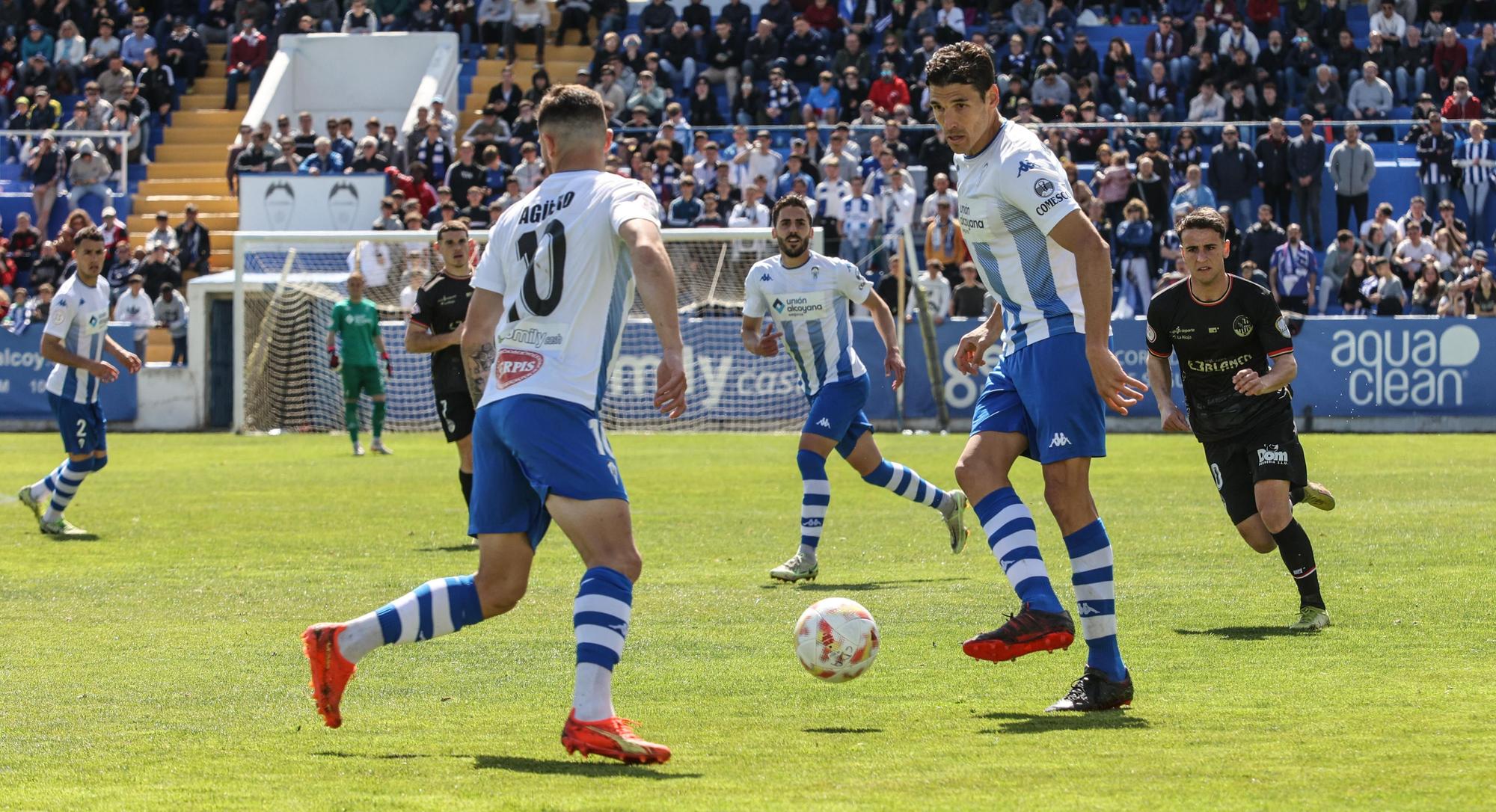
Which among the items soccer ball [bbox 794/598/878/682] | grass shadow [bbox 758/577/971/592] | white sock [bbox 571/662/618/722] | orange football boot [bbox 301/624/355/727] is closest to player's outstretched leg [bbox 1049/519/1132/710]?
soccer ball [bbox 794/598/878/682]

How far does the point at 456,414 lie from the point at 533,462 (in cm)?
691

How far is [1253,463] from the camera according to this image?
9.00 m

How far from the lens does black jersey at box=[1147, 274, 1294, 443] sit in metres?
8.79

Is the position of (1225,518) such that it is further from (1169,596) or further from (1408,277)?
(1408,277)

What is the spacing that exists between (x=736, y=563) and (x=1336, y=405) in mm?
16226

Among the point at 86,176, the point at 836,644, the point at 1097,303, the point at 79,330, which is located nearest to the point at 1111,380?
the point at 1097,303

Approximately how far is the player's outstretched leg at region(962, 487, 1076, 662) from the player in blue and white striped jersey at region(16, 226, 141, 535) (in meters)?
8.87

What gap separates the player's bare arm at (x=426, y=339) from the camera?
1212 cm

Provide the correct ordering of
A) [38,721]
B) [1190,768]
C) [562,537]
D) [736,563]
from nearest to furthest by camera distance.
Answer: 1. [1190,768]
2. [38,721]
3. [736,563]
4. [562,537]

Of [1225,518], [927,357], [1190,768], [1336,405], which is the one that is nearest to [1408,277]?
[1336,405]

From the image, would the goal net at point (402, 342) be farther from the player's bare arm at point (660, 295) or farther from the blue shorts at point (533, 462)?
the player's bare arm at point (660, 295)

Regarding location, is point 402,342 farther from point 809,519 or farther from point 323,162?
point 809,519

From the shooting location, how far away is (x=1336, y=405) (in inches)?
1003

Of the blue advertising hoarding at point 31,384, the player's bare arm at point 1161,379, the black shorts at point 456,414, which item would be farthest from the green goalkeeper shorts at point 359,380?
the player's bare arm at point 1161,379
